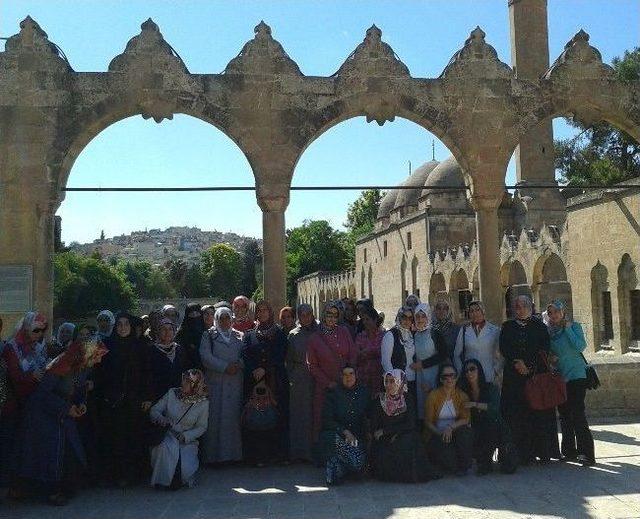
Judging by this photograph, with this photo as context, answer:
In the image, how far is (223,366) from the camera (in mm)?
6801

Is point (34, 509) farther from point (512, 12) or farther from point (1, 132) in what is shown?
point (512, 12)

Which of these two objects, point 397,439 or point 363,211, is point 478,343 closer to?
point 397,439

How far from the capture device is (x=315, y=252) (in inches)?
2943

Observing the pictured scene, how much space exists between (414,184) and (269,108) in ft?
120

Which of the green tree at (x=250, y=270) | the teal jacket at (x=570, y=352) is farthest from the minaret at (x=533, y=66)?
the green tree at (x=250, y=270)

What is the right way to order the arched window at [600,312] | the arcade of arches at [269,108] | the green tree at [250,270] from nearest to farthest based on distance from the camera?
1. the arcade of arches at [269,108]
2. the arched window at [600,312]
3. the green tree at [250,270]

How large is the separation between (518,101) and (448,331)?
4.68 metres

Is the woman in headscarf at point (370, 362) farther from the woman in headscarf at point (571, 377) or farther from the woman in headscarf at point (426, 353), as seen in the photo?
the woman in headscarf at point (571, 377)

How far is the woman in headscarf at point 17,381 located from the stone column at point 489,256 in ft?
20.7

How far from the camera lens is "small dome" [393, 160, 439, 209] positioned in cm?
4393

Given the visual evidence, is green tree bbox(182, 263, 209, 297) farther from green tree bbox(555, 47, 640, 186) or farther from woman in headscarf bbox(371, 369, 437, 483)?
woman in headscarf bbox(371, 369, 437, 483)

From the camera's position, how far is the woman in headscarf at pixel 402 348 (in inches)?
263

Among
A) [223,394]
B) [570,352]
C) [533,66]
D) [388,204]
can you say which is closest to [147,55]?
[223,394]

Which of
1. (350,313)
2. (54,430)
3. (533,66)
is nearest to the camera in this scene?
(54,430)
